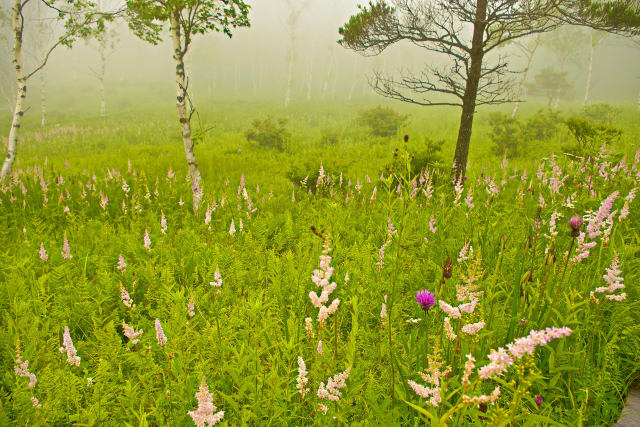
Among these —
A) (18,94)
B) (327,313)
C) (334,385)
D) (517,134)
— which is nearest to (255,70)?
(517,134)

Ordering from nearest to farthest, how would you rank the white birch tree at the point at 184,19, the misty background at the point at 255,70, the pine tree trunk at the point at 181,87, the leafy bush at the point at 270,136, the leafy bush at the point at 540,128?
the white birch tree at the point at 184,19
the pine tree trunk at the point at 181,87
the leafy bush at the point at 540,128
the leafy bush at the point at 270,136
the misty background at the point at 255,70

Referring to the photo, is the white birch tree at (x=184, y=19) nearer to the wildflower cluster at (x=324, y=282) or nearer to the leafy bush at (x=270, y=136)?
the wildflower cluster at (x=324, y=282)

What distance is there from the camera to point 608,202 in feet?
7.00

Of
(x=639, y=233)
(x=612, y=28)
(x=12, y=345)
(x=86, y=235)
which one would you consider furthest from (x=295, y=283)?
(x=612, y=28)

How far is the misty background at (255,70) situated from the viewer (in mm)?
52625

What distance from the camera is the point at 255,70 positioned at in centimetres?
8300

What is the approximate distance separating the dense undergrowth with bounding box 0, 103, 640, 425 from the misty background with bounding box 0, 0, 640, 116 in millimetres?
47024

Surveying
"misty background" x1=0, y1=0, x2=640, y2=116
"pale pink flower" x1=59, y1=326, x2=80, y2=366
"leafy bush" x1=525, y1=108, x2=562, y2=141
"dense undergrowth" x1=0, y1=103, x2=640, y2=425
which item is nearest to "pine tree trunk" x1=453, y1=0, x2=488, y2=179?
"dense undergrowth" x1=0, y1=103, x2=640, y2=425

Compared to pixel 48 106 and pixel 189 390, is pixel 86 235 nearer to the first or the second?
pixel 189 390

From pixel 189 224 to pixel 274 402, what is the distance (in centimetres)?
407

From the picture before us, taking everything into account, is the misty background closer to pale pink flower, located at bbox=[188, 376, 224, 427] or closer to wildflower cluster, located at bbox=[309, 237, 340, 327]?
wildflower cluster, located at bbox=[309, 237, 340, 327]

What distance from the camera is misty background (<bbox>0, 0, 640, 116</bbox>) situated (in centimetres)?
5262

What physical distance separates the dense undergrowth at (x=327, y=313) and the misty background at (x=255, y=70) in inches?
1851

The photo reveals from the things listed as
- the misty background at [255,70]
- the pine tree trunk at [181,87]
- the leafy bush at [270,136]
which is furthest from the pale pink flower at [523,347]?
the misty background at [255,70]
